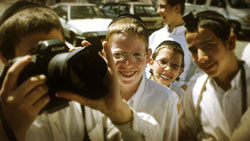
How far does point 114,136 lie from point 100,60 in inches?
8.0

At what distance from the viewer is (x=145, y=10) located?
79 cm

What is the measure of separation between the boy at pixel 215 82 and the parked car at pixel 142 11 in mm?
281

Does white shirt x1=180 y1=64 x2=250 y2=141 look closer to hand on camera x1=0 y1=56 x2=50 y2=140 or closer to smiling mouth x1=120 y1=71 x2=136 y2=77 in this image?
smiling mouth x1=120 y1=71 x2=136 y2=77

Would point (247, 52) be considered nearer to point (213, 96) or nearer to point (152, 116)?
point (213, 96)

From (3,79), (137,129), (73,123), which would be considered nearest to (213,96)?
(137,129)

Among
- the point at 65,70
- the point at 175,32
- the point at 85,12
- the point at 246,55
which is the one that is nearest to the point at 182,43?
the point at 175,32

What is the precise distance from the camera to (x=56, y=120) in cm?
42

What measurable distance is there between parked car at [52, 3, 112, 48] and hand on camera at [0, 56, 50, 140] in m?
0.28

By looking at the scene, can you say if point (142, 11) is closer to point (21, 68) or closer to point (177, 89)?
point (177, 89)

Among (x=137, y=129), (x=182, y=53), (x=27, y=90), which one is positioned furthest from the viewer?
(x=182, y=53)

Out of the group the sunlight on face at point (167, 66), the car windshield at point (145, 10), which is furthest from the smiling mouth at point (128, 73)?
the car windshield at point (145, 10)

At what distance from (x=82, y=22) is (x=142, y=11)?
0.24 meters

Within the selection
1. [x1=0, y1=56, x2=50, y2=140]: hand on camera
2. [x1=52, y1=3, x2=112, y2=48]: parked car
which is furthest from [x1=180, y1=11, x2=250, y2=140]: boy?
[x1=0, y1=56, x2=50, y2=140]: hand on camera

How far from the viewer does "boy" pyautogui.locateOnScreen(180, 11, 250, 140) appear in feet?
1.50
